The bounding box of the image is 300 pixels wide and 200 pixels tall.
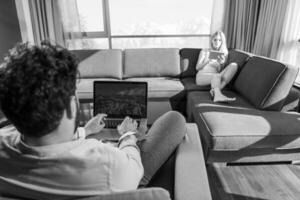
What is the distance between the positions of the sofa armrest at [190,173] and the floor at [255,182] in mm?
635

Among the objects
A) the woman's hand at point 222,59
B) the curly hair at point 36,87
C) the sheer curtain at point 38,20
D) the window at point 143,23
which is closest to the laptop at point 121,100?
the curly hair at point 36,87

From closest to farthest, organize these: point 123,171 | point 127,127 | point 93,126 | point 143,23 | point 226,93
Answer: point 123,171, point 127,127, point 93,126, point 226,93, point 143,23

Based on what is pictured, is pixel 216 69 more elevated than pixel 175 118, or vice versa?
pixel 175 118

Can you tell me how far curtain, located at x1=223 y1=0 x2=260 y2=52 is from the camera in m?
3.22

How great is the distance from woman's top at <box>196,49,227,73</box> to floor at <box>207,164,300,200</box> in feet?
4.07

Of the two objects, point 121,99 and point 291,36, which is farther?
point 291,36

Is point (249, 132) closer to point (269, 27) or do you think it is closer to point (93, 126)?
point (93, 126)

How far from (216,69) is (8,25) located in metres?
2.97

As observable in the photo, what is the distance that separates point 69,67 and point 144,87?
103 cm

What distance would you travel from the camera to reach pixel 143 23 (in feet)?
12.0

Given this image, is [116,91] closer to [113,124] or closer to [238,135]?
[113,124]

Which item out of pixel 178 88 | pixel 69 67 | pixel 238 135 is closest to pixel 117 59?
pixel 178 88

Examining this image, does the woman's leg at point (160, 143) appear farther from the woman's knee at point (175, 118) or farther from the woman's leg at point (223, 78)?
the woman's leg at point (223, 78)

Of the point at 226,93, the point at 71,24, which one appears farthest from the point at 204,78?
the point at 71,24
